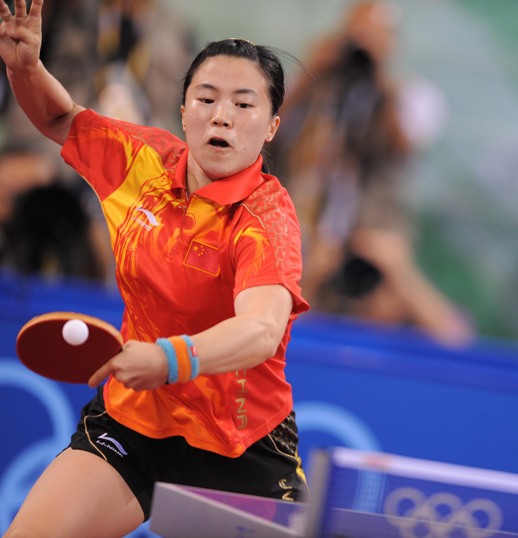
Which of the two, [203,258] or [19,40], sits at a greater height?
[19,40]

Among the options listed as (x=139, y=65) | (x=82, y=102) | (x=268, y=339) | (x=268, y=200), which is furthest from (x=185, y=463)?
(x=139, y=65)

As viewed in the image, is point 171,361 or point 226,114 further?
point 226,114

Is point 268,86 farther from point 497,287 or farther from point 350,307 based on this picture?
point 497,287

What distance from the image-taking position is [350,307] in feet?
18.1

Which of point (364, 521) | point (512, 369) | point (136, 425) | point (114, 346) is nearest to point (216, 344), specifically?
point (114, 346)

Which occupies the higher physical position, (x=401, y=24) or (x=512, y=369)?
(x=401, y=24)

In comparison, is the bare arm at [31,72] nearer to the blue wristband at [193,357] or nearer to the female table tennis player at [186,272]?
the female table tennis player at [186,272]

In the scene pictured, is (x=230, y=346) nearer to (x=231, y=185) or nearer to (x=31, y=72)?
(x=231, y=185)

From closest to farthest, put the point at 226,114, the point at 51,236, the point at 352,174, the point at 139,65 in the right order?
the point at 226,114, the point at 51,236, the point at 139,65, the point at 352,174

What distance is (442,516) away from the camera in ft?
6.33

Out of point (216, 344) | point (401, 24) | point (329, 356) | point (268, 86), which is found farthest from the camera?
point (401, 24)

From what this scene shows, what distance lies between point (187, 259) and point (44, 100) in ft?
2.35

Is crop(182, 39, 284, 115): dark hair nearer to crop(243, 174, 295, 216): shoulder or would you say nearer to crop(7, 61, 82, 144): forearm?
crop(243, 174, 295, 216): shoulder

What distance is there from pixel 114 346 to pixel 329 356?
7.62 feet
